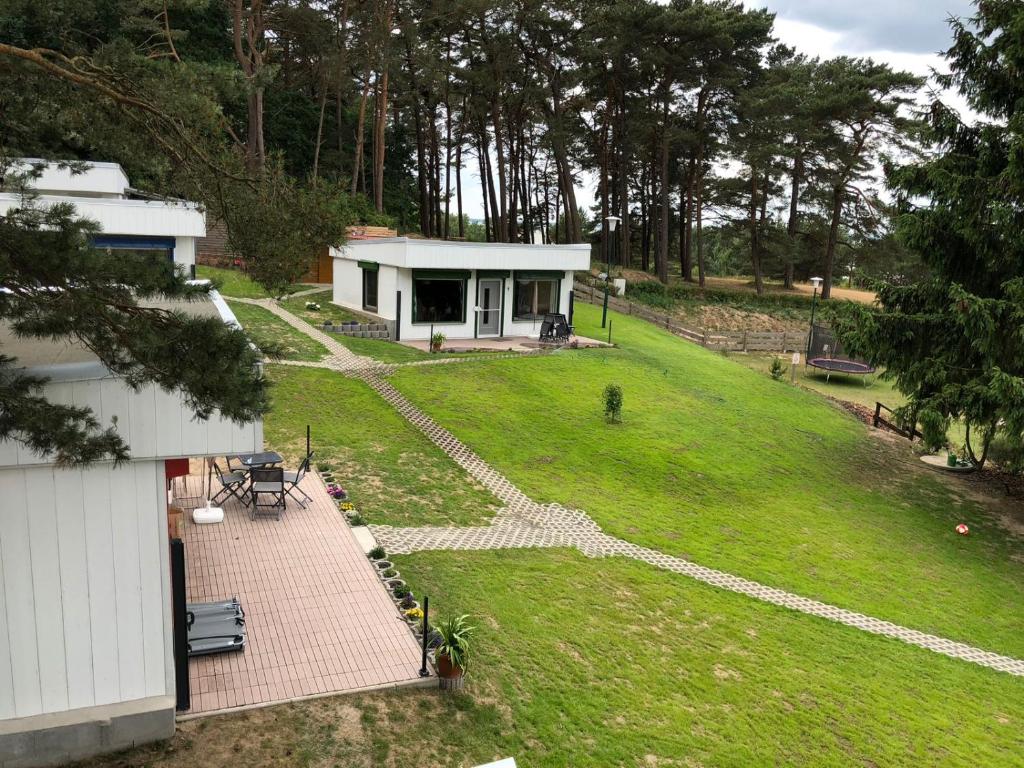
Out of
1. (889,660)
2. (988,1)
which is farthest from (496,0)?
(889,660)

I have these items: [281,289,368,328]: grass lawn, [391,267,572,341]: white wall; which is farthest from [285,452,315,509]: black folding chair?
[281,289,368,328]: grass lawn

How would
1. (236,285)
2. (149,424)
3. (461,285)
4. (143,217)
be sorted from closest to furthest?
(149,424) < (143,217) < (461,285) < (236,285)

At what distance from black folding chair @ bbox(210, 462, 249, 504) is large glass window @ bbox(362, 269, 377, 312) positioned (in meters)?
15.3

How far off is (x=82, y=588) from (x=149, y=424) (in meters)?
1.57

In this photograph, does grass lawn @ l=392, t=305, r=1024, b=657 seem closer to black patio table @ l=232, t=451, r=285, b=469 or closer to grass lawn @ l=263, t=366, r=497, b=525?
grass lawn @ l=263, t=366, r=497, b=525

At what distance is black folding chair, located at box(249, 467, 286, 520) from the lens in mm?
12398

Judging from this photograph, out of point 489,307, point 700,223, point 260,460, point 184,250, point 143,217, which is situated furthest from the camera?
point 700,223

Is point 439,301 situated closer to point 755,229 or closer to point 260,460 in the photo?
point 260,460

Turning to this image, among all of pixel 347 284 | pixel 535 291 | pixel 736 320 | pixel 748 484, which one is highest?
pixel 535 291

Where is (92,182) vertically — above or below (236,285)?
above

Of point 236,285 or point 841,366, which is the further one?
point 841,366

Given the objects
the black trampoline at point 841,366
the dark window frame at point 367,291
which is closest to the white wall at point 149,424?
the dark window frame at point 367,291

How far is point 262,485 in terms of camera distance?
40.8 ft

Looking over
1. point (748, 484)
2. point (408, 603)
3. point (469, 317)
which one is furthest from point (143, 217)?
point (748, 484)
